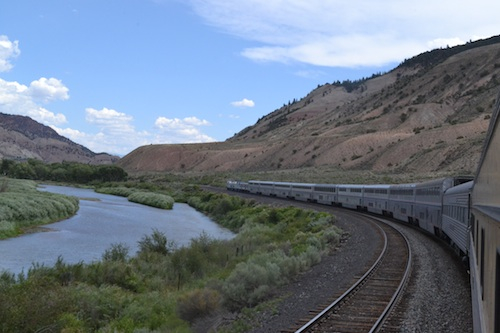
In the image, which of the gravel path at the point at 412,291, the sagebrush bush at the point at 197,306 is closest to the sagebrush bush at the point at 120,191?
the gravel path at the point at 412,291

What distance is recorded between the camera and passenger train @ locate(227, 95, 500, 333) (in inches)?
195

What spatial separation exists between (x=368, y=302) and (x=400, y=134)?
3827 inches

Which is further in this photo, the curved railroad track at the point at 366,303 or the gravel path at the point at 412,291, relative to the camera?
the gravel path at the point at 412,291

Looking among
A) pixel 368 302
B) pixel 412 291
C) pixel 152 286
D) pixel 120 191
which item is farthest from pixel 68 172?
pixel 368 302

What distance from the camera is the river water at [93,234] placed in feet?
98.1

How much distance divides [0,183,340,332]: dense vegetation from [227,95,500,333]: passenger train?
17.2 feet

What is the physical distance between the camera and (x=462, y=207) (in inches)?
659

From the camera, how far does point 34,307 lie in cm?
1408

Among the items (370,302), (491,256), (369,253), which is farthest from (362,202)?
(491,256)

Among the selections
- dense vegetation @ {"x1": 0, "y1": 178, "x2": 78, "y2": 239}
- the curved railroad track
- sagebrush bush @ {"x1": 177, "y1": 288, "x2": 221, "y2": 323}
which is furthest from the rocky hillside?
sagebrush bush @ {"x1": 177, "y1": 288, "x2": 221, "y2": 323}

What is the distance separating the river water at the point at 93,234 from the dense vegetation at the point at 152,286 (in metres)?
2.91

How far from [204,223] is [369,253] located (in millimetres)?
32992

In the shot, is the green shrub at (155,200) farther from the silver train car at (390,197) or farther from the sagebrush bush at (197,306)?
the sagebrush bush at (197,306)

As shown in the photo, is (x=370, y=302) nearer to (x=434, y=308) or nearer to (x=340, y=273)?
(x=434, y=308)
